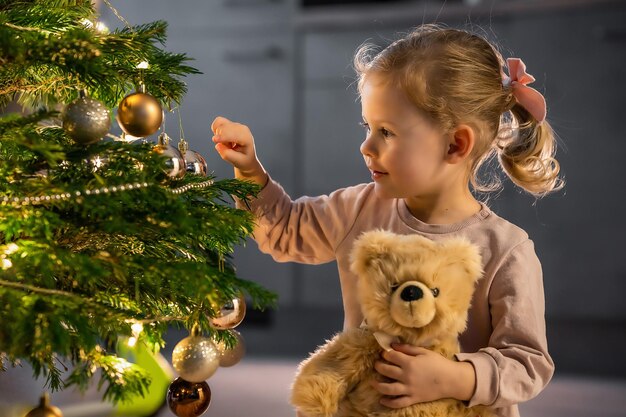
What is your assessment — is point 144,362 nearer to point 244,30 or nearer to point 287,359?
point 287,359

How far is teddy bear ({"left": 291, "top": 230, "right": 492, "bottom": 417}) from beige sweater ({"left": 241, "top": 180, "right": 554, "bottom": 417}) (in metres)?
0.04

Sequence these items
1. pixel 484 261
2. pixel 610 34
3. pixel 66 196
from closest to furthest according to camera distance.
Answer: pixel 66 196 < pixel 484 261 < pixel 610 34

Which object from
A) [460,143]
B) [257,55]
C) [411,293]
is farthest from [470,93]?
[257,55]

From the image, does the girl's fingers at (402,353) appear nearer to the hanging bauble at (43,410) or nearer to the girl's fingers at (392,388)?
the girl's fingers at (392,388)

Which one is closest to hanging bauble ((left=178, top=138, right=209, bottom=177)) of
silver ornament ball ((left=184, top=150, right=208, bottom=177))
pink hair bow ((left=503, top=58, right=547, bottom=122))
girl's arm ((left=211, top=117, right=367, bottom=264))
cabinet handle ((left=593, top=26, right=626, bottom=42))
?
silver ornament ball ((left=184, top=150, right=208, bottom=177))

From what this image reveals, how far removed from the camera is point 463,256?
77 centimetres

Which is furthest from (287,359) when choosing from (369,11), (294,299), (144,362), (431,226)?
(431,226)


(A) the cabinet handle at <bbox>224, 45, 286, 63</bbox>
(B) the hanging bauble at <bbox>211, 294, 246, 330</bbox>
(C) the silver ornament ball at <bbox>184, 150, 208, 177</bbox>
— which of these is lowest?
(B) the hanging bauble at <bbox>211, 294, 246, 330</bbox>

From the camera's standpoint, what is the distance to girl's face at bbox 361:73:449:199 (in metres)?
0.90

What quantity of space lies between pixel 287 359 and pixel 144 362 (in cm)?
87

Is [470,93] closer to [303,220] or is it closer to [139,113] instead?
[303,220]

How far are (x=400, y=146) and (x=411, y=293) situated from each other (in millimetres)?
221

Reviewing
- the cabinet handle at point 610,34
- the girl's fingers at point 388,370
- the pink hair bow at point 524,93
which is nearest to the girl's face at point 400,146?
the pink hair bow at point 524,93

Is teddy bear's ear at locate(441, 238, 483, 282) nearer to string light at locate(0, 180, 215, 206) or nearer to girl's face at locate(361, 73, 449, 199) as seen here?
girl's face at locate(361, 73, 449, 199)
